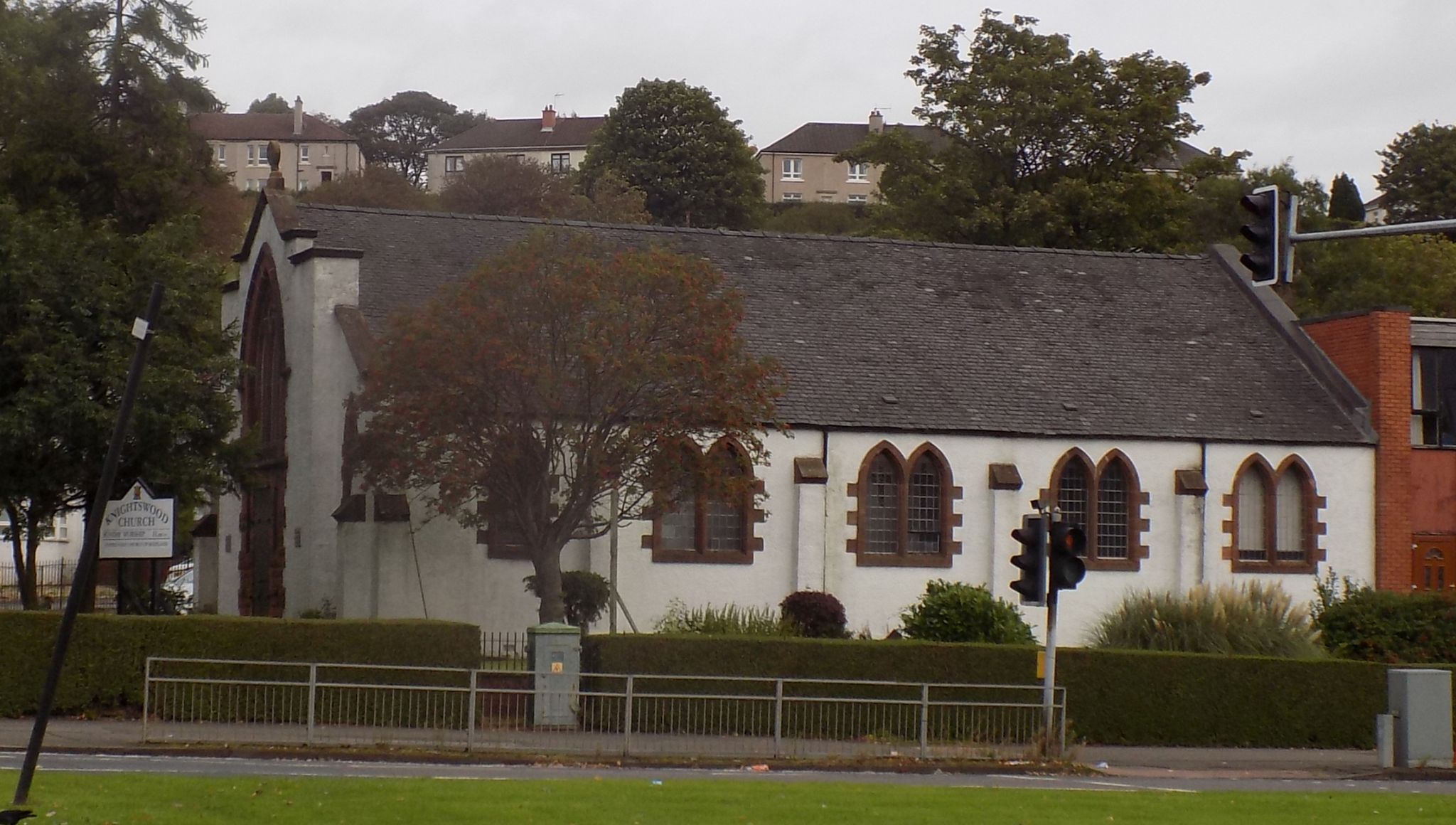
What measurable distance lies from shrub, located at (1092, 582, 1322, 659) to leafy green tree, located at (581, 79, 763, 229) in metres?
58.5

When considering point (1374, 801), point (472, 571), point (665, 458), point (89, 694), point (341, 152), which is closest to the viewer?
point (1374, 801)

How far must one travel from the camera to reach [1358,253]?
210 feet

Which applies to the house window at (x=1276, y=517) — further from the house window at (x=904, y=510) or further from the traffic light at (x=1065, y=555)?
the traffic light at (x=1065, y=555)

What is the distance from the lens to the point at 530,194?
3086 inches

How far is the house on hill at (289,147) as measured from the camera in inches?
5413

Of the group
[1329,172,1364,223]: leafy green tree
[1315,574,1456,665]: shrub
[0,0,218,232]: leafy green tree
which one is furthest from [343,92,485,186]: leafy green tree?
[1315,574,1456,665]: shrub

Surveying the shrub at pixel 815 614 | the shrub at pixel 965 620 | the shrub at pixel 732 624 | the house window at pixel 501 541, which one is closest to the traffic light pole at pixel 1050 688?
the shrub at pixel 965 620

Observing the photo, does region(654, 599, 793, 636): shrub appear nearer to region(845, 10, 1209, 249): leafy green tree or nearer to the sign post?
the sign post

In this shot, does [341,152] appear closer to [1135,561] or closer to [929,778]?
[1135,561]

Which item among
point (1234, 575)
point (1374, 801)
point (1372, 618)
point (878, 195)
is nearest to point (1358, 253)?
point (878, 195)

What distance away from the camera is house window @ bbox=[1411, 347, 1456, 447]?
128 ft

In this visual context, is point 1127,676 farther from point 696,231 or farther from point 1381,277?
point 1381,277

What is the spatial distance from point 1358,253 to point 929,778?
4919cm

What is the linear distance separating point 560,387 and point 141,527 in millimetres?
6281
